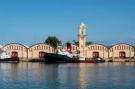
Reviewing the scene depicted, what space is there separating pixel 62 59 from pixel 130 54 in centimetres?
3539

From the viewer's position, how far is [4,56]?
14488cm

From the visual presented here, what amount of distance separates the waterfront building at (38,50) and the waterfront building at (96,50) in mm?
12272

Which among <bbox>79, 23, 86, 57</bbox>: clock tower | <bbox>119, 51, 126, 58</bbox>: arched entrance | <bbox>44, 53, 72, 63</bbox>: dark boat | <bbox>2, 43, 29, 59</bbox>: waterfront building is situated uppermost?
<bbox>79, 23, 86, 57</bbox>: clock tower

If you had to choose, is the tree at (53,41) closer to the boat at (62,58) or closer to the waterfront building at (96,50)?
the waterfront building at (96,50)

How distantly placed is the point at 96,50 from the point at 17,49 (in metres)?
26.2

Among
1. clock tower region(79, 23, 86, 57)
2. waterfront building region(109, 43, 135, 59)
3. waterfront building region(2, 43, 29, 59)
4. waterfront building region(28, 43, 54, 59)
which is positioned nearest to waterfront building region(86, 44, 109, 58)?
waterfront building region(109, 43, 135, 59)

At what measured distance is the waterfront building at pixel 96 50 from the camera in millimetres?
164875

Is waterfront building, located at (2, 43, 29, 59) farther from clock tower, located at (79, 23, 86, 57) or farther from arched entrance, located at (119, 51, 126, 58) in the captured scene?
arched entrance, located at (119, 51, 126, 58)

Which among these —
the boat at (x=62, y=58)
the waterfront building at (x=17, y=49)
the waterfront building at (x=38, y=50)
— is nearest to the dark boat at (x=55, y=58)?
the boat at (x=62, y=58)

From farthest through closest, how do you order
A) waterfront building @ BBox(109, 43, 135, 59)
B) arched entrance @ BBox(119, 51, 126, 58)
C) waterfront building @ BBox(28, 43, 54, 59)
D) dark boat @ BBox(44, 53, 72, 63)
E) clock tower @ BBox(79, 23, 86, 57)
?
arched entrance @ BBox(119, 51, 126, 58) → waterfront building @ BBox(109, 43, 135, 59) → waterfront building @ BBox(28, 43, 54, 59) → clock tower @ BBox(79, 23, 86, 57) → dark boat @ BBox(44, 53, 72, 63)

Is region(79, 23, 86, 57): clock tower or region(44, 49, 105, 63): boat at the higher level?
region(79, 23, 86, 57): clock tower

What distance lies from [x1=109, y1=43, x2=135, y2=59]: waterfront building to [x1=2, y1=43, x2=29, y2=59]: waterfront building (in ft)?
94.2

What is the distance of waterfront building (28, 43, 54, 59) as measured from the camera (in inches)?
6437

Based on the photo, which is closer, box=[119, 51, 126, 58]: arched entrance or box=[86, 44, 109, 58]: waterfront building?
box=[86, 44, 109, 58]: waterfront building
